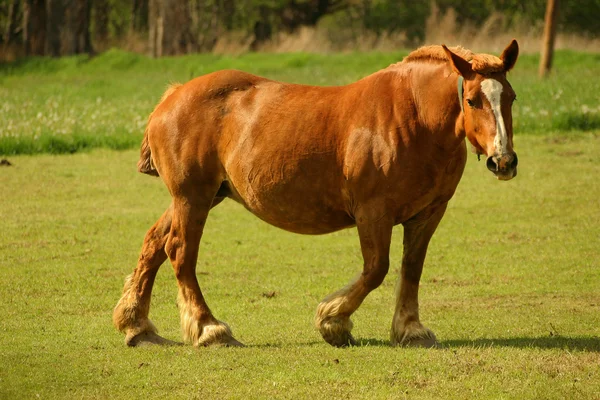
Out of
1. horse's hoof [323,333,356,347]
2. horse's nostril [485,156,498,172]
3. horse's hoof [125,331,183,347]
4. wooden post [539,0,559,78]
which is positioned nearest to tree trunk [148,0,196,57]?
wooden post [539,0,559,78]

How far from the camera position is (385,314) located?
952cm

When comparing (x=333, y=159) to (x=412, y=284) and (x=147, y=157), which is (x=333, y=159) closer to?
(x=412, y=284)

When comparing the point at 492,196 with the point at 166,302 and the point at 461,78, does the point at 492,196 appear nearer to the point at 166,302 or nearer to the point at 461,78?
the point at 166,302

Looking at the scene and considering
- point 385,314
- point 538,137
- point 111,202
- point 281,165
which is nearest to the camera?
point 281,165

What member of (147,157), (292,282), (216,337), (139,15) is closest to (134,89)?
(292,282)

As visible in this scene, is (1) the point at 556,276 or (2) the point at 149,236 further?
(1) the point at 556,276

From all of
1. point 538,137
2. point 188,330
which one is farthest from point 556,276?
point 538,137

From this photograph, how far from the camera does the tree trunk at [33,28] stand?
131ft

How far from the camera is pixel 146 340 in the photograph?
27.0 feet

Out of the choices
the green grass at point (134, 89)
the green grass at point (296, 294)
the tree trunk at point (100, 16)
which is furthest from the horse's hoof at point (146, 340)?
the tree trunk at point (100, 16)

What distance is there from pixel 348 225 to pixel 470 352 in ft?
4.48

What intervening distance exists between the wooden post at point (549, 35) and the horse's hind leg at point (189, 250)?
16.9 meters

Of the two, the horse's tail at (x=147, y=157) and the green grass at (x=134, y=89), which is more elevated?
the horse's tail at (x=147, y=157)

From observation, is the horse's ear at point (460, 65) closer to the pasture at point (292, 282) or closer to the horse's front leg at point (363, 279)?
the horse's front leg at point (363, 279)
